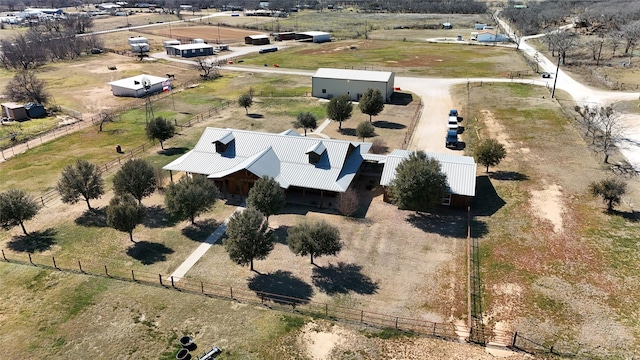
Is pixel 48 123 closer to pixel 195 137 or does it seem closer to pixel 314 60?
pixel 195 137

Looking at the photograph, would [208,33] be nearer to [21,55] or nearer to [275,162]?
[21,55]

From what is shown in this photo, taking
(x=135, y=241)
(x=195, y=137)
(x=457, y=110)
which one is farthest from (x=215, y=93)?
(x=135, y=241)

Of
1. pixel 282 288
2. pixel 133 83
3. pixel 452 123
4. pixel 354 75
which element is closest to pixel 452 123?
pixel 452 123

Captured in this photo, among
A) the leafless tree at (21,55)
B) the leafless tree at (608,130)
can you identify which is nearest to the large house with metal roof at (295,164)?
the leafless tree at (608,130)

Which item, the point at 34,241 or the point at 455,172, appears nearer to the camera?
the point at 34,241

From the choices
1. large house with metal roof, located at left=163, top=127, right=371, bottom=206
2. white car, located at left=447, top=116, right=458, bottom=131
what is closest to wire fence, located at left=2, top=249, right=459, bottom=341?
large house with metal roof, located at left=163, top=127, right=371, bottom=206
